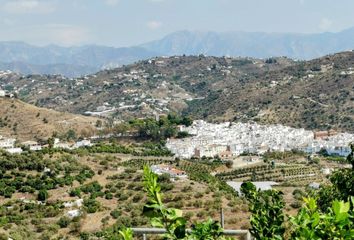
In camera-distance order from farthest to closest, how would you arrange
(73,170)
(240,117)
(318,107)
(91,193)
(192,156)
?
(240,117) < (318,107) < (192,156) < (73,170) < (91,193)

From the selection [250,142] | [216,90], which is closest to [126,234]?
[250,142]

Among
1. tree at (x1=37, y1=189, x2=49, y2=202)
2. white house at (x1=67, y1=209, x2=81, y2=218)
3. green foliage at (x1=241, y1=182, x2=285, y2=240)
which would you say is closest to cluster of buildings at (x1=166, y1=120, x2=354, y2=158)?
tree at (x1=37, y1=189, x2=49, y2=202)

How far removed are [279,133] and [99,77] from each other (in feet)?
274

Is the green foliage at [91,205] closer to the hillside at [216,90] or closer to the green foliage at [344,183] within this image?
the green foliage at [344,183]

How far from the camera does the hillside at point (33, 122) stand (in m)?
67.5

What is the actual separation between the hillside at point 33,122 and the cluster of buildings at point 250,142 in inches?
562

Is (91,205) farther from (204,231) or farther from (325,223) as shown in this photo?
(325,223)

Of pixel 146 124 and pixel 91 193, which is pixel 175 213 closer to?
pixel 91 193

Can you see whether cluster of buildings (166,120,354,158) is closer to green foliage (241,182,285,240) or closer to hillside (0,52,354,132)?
hillside (0,52,354,132)

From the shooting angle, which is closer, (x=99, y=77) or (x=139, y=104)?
(x=139, y=104)

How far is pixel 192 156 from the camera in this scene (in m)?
59.5

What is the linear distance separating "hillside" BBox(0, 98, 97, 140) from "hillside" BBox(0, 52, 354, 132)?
97.1 feet

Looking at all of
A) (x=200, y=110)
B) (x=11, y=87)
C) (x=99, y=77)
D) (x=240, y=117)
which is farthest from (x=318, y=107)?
(x=11, y=87)

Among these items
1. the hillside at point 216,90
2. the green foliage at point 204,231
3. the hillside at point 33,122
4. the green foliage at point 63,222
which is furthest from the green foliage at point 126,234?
the hillside at point 216,90
